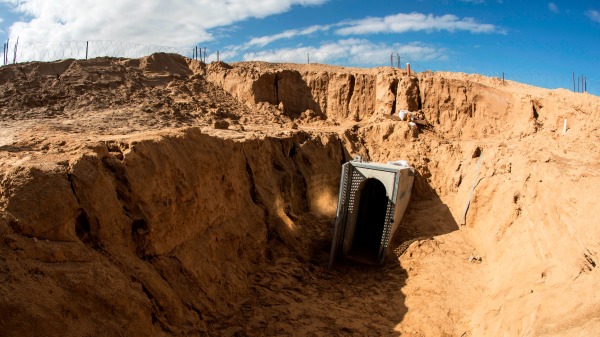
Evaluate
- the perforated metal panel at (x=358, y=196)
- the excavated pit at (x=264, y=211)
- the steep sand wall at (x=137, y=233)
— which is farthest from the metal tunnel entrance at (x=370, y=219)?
the steep sand wall at (x=137, y=233)

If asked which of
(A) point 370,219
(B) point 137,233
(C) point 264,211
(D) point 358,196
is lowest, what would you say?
(A) point 370,219

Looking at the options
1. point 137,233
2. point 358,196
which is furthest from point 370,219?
point 137,233

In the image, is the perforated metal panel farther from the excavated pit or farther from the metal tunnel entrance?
the metal tunnel entrance

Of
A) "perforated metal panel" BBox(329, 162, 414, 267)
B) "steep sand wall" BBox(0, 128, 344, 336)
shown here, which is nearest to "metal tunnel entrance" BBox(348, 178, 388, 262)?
"perforated metal panel" BBox(329, 162, 414, 267)

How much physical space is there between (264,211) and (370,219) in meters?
4.09

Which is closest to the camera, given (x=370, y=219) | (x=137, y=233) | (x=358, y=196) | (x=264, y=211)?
(x=137, y=233)

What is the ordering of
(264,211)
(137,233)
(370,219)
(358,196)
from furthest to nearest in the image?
(370,219) → (358,196) → (264,211) → (137,233)

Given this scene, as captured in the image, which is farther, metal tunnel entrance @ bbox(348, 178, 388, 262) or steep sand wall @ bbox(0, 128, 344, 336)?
metal tunnel entrance @ bbox(348, 178, 388, 262)

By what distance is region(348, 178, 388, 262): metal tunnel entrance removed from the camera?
12930 mm

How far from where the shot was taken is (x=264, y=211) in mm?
11102

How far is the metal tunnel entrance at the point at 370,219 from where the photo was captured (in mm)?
12930

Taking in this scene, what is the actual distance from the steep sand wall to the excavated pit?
0.08ft

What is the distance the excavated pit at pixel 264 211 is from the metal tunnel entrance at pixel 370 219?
19 centimetres

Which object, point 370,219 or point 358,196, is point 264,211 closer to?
point 358,196
